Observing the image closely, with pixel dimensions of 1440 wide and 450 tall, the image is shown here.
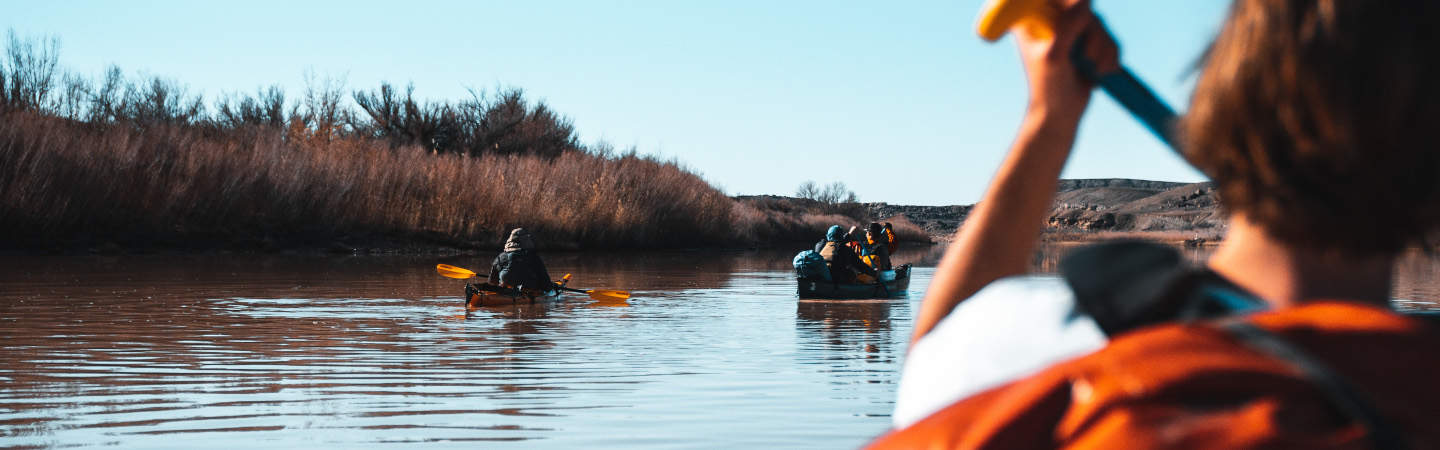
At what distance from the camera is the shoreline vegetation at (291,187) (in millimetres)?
25219

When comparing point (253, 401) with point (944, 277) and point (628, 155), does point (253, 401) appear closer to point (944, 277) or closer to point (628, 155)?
point (944, 277)

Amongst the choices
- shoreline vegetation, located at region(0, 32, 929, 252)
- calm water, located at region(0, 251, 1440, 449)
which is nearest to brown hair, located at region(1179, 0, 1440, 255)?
calm water, located at region(0, 251, 1440, 449)

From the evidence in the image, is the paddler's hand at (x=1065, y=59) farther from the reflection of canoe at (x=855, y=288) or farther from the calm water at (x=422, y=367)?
the reflection of canoe at (x=855, y=288)

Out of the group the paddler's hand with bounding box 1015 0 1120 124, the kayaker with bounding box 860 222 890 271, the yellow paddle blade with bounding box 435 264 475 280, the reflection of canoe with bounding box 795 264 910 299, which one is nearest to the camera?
the paddler's hand with bounding box 1015 0 1120 124

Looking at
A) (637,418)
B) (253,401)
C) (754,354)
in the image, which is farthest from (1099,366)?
(754,354)

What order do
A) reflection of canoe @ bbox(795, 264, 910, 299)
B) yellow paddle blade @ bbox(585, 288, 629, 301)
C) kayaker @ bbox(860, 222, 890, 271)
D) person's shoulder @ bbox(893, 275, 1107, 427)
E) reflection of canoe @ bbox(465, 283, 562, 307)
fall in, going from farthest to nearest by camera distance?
kayaker @ bbox(860, 222, 890, 271)
reflection of canoe @ bbox(795, 264, 910, 299)
yellow paddle blade @ bbox(585, 288, 629, 301)
reflection of canoe @ bbox(465, 283, 562, 307)
person's shoulder @ bbox(893, 275, 1107, 427)

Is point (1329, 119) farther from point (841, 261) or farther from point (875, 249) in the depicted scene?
point (875, 249)

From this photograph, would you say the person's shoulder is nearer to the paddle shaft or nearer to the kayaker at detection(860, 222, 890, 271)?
the paddle shaft

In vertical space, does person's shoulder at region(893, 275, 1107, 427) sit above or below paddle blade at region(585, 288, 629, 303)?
above

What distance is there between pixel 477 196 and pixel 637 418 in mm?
28257

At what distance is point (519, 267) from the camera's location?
1528 centimetres

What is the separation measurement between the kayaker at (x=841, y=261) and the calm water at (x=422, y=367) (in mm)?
523

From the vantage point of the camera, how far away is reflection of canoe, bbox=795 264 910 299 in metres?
17.4

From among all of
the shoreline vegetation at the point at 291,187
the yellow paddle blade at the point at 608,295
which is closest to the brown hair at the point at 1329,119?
the yellow paddle blade at the point at 608,295
